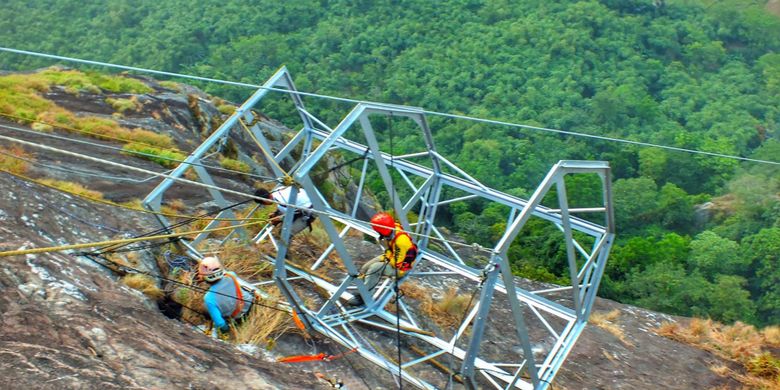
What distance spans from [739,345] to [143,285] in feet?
37.3

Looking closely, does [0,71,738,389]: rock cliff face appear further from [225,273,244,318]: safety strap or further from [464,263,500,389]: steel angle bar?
[464,263,500,389]: steel angle bar

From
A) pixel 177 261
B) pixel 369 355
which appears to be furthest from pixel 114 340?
pixel 369 355

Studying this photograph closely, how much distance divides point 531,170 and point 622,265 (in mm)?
22744

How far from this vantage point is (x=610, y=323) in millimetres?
16078

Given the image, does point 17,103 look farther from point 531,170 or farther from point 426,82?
point 426,82

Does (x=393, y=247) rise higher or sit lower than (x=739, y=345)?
higher

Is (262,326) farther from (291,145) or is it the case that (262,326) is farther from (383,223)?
(291,145)

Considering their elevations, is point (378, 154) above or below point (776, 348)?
above

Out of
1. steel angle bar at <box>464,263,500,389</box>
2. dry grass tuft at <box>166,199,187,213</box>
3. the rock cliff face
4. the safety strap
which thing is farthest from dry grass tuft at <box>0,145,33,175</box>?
steel angle bar at <box>464,263,500,389</box>

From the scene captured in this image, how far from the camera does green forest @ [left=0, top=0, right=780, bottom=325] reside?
5438 cm

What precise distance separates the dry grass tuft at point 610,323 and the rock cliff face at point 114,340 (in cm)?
14

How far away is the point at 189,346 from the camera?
8.11 m

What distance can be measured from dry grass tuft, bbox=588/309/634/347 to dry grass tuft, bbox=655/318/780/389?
87 cm

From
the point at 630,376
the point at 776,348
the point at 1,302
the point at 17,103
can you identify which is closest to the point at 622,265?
the point at 776,348
